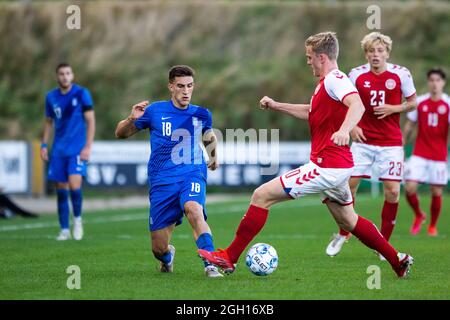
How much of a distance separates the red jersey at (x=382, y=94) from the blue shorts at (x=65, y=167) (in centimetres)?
447

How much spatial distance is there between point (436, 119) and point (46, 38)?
2646cm

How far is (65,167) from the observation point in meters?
13.6

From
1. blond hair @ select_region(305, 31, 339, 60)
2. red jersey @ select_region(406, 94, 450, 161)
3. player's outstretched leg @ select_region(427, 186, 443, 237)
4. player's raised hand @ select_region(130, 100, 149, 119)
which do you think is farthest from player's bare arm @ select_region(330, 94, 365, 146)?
red jersey @ select_region(406, 94, 450, 161)

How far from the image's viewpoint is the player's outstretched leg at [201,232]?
28.3 feet

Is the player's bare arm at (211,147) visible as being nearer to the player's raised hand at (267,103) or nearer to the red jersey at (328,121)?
the player's raised hand at (267,103)

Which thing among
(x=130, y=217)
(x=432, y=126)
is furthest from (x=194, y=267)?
(x=130, y=217)

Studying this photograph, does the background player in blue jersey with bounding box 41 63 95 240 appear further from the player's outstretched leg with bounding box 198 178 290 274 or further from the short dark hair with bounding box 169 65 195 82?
the player's outstretched leg with bounding box 198 178 290 274

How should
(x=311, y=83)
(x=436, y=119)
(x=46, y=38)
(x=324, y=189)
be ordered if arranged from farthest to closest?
(x=46, y=38) → (x=311, y=83) → (x=436, y=119) → (x=324, y=189)

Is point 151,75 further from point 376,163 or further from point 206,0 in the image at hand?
point 376,163

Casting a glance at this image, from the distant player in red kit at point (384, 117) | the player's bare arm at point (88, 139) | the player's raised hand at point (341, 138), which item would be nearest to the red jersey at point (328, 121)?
the player's raised hand at point (341, 138)

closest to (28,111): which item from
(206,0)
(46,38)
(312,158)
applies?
(46,38)

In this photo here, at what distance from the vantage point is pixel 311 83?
116 ft

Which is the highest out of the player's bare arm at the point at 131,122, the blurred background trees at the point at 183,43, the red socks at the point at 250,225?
the blurred background trees at the point at 183,43

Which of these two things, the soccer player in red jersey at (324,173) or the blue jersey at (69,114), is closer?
the soccer player in red jersey at (324,173)
